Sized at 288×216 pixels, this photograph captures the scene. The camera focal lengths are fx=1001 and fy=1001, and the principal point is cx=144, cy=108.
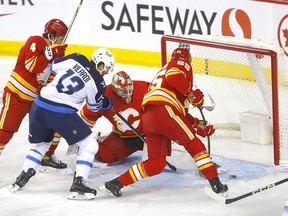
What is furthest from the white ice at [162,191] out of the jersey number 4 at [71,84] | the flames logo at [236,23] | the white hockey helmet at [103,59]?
the flames logo at [236,23]

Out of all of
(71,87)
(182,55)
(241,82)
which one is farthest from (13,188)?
(241,82)

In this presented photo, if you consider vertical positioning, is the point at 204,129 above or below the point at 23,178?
above

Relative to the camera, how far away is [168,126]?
5.40 m

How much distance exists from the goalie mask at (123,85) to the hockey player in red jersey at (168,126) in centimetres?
35

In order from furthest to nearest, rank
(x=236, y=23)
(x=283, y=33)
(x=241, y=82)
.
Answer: (x=236, y=23) < (x=283, y=33) < (x=241, y=82)

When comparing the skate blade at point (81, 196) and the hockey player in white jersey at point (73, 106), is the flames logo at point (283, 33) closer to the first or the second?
the hockey player in white jersey at point (73, 106)

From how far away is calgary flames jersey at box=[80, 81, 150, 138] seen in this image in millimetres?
5984

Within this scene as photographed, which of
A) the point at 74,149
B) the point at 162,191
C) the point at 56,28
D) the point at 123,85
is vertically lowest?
the point at 162,191

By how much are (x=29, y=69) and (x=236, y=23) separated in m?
1.99

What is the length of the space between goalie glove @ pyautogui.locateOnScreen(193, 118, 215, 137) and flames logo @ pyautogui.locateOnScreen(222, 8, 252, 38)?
5.54 ft

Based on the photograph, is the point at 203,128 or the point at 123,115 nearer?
the point at 203,128

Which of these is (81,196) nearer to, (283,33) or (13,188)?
(13,188)

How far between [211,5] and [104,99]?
204cm

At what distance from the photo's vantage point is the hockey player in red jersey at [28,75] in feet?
19.3
